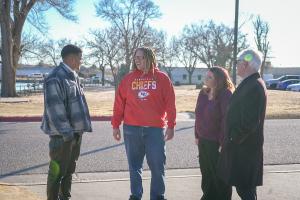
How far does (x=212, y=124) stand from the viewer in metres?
5.25

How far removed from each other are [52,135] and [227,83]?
2031mm

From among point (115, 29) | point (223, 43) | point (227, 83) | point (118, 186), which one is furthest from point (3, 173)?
point (223, 43)

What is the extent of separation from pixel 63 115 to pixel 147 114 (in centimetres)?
102

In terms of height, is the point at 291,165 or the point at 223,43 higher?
the point at 223,43

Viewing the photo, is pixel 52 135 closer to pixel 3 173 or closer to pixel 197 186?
pixel 197 186

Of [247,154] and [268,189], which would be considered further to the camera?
[268,189]

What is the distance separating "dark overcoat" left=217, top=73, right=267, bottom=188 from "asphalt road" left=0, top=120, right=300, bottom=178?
3.49 meters

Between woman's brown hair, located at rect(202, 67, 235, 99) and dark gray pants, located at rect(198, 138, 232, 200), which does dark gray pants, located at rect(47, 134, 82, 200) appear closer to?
dark gray pants, located at rect(198, 138, 232, 200)

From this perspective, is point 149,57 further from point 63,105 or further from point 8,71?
point 8,71

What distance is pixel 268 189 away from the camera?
6.25 metres

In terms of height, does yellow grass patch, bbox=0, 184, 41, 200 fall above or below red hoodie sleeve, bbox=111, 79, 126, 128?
below

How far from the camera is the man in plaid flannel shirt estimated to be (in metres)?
4.60

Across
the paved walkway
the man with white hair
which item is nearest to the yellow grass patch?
the paved walkway

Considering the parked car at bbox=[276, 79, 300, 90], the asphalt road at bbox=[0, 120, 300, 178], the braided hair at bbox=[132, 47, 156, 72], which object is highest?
the braided hair at bbox=[132, 47, 156, 72]
